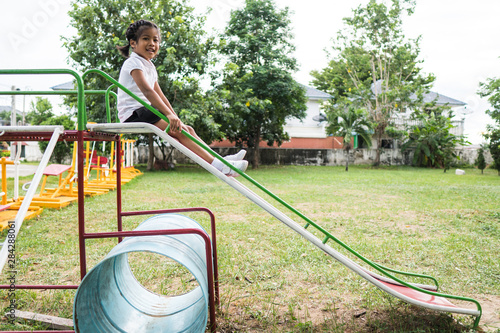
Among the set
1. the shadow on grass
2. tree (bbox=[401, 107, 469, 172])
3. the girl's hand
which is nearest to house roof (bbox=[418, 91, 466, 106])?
tree (bbox=[401, 107, 469, 172])

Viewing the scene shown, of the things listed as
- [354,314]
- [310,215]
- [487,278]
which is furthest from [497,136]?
[354,314]

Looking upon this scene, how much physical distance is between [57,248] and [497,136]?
20.2 meters

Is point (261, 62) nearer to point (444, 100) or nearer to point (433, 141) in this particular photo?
point (433, 141)

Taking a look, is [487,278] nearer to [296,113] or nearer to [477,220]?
[477,220]

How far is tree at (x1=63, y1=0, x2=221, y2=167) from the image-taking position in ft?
49.5

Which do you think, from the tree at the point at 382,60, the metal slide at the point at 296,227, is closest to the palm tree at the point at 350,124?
the tree at the point at 382,60

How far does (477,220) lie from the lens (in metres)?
6.48

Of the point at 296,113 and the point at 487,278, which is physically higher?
the point at 296,113

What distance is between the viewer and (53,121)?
1945 cm

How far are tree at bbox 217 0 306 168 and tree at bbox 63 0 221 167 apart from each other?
2.19 meters

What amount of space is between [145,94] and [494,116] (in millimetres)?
24868

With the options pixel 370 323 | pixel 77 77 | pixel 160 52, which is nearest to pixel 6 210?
pixel 77 77

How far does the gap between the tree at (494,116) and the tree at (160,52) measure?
525 inches

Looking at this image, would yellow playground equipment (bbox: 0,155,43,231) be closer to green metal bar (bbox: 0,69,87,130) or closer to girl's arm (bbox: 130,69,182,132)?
green metal bar (bbox: 0,69,87,130)
